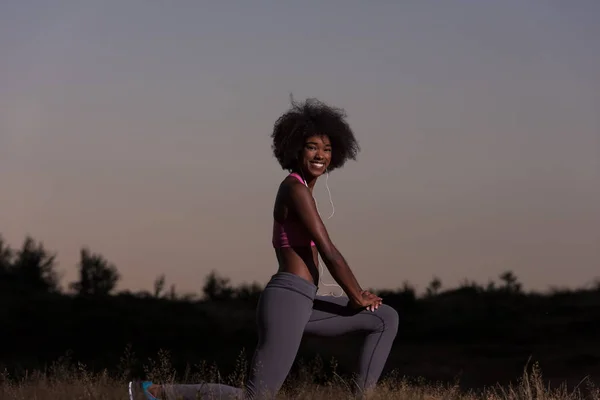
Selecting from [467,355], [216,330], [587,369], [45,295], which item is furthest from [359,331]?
[45,295]

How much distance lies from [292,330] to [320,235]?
634mm

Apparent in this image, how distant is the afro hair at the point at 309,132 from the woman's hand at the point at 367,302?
0.99 meters

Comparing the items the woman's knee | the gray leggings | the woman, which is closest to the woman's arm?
the woman

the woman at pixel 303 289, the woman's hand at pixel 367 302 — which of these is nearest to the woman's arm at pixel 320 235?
the woman at pixel 303 289

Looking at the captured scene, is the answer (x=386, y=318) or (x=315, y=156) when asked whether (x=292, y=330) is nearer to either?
(x=386, y=318)

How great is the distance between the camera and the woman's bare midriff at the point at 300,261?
632cm

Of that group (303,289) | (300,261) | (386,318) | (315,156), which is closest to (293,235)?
(300,261)

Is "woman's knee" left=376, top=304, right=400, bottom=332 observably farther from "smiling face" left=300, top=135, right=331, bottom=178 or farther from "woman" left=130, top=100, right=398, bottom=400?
"smiling face" left=300, top=135, right=331, bottom=178

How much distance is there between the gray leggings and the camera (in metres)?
6.23

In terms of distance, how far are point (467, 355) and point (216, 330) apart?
4.72 metres

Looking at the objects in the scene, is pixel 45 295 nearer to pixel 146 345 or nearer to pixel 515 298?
pixel 146 345

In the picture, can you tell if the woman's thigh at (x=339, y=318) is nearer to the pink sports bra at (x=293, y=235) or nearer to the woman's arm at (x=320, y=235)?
the woman's arm at (x=320, y=235)

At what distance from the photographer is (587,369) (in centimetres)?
1430

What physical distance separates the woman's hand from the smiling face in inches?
33.4
